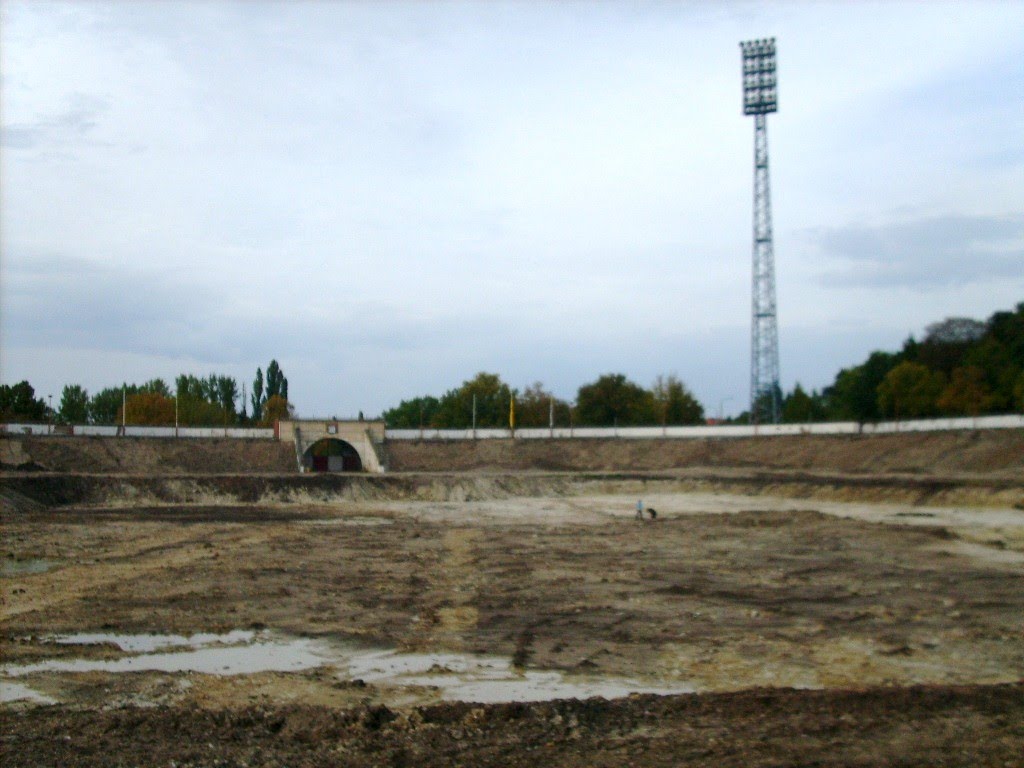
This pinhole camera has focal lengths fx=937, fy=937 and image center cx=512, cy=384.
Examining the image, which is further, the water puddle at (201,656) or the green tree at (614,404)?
the green tree at (614,404)

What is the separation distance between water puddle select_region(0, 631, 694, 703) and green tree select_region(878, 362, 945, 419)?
3053 inches

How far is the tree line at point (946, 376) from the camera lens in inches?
3127

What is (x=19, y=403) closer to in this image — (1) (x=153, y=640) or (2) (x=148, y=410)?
(2) (x=148, y=410)

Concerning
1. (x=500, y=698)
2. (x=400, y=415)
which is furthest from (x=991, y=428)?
(x=400, y=415)

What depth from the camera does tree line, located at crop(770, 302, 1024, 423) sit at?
79.4m

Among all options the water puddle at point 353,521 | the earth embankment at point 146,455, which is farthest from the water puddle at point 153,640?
the earth embankment at point 146,455

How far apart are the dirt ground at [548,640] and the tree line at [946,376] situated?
48.2 m

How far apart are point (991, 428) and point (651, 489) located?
23160 mm

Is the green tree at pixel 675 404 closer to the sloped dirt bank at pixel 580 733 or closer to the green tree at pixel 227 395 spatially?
the green tree at pixel 227 395

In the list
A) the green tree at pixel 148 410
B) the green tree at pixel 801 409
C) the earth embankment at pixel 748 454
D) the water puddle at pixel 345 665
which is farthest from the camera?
the green tree at pixel 801 409

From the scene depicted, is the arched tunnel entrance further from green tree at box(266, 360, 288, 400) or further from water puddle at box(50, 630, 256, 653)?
water puddle at box(50, 630, 256, 653)

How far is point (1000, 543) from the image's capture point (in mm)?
28953

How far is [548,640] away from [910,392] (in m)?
78.8

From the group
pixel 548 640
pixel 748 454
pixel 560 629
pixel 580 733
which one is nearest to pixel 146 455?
pixel 748 454
